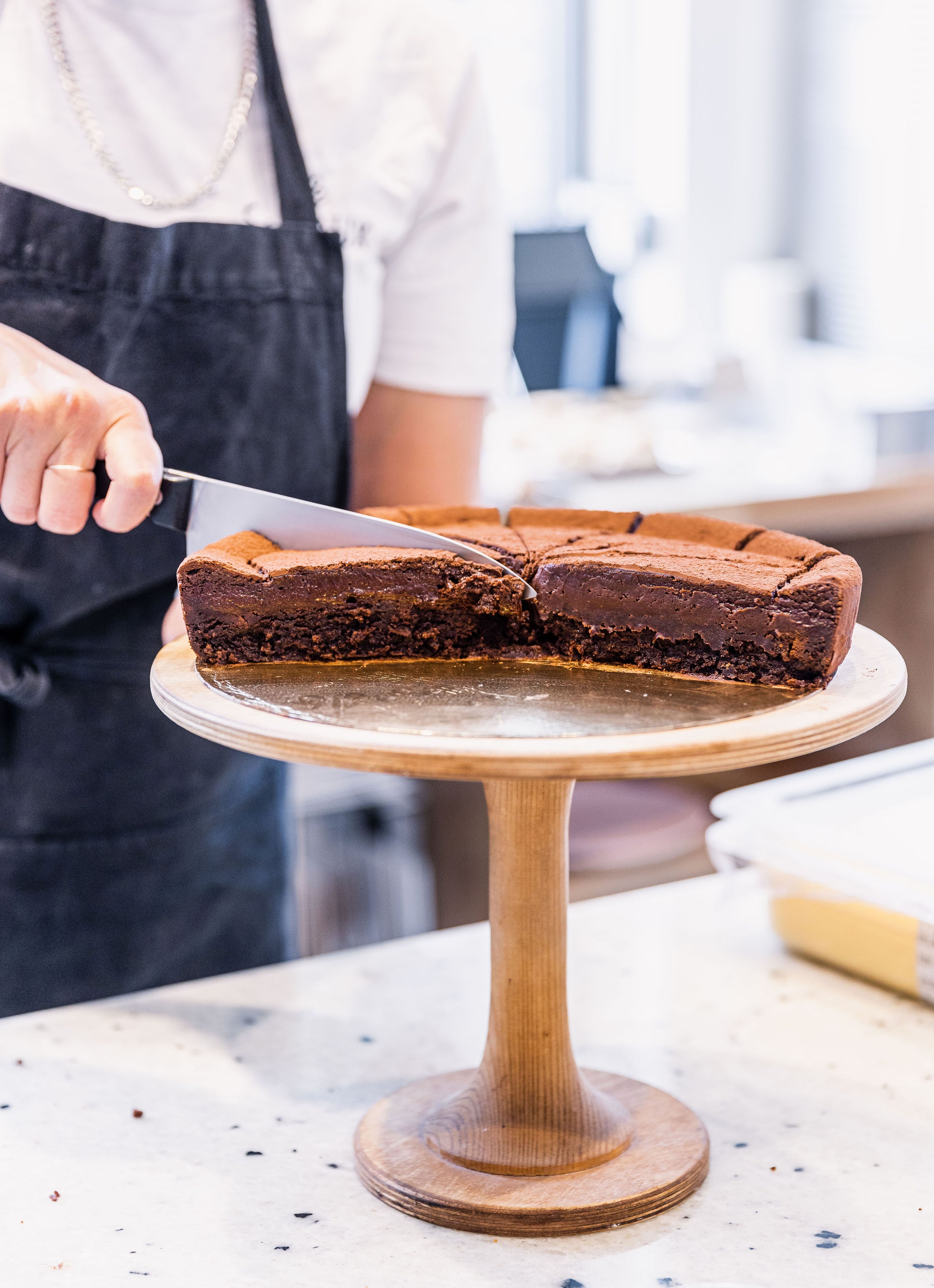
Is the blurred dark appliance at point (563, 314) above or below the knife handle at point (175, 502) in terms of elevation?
above

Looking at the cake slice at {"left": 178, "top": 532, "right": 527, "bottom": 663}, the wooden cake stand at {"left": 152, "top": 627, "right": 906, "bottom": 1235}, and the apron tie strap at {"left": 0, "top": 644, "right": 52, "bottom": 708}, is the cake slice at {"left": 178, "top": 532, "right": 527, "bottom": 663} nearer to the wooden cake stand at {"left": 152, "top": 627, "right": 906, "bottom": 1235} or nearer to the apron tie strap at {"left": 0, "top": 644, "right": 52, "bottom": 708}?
the wooden cake stand at {"left": 152, "top": 627, "right": 906, "bottom": 1235}

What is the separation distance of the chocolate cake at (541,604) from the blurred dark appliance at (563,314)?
7.89 feet

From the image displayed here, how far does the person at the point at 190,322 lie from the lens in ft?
4.21

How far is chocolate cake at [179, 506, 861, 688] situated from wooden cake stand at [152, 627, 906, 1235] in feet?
0.10

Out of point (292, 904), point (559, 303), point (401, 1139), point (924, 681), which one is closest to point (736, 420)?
point (559, 303)

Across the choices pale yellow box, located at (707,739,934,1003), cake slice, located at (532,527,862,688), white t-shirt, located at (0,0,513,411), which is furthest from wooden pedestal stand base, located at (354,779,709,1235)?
white t-shirt, located at (0,0,513,411)

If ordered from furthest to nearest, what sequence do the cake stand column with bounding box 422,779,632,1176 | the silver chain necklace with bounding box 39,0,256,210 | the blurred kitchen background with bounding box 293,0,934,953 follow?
the blurred kitchen background with bounding box 293,0,934,953 → the silver chain necklace with bounding box 39,0,256,210 → the cake stand column with bounding box 422,779,632,1176

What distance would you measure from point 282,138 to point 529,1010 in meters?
0.92

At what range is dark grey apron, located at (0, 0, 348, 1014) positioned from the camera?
1.29 m

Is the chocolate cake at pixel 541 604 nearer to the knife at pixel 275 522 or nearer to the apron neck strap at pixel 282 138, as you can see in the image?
the knife at pixel 275 522

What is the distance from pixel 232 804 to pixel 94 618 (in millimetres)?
280

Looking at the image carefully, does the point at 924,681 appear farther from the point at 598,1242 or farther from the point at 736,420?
the point at 598,1242

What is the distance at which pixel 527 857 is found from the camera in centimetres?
91

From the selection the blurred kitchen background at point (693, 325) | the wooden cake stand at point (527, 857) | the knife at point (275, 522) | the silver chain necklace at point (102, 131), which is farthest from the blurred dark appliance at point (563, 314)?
the wooden cake stand at point (527, 857)
